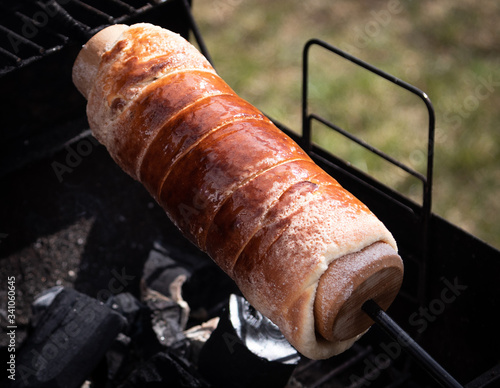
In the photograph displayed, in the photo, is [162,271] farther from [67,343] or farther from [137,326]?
[67,343]

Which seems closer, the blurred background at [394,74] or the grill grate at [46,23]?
the grill grate at [46,23]

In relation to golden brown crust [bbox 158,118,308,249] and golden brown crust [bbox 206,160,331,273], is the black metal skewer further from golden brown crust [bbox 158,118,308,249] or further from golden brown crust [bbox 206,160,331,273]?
golden brown crust [bbox 158,118,308,249]

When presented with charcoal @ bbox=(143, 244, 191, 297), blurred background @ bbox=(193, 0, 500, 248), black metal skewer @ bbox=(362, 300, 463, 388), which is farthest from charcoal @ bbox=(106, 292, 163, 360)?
blurred background @ bbox=(193, 0, 500, 248)

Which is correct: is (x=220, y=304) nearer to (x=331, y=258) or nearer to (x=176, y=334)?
(x=176, y=334)

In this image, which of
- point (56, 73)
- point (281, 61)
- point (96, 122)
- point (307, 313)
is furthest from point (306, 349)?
point (281, 61)

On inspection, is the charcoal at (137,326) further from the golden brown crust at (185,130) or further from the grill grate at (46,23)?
the grill grate at (46,23)

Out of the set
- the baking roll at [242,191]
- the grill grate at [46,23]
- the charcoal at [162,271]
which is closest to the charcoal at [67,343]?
the charcoal at [162,271]
